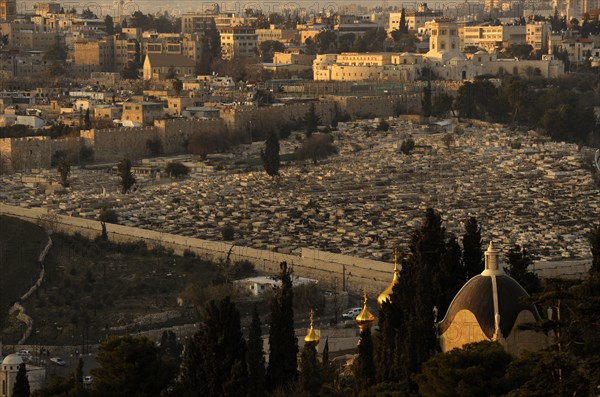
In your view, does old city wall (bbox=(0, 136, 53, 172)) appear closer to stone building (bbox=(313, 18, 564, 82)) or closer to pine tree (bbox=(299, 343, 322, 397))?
stone building (bbox=(313, 18, 564, 82))

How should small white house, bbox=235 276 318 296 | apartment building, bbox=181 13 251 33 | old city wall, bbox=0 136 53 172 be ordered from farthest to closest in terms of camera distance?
1. apartment building, bbox=181 13 251 33
2. old city wall, bbox=0 136 53 172
3. small white house, bbox=235 276 318 296

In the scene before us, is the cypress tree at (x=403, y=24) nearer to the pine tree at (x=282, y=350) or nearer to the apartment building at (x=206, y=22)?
the apartment building at (x=206, y=22)

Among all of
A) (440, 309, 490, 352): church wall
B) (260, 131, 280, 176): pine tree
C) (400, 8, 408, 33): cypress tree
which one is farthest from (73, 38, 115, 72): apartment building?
(440, 309, 490, 352): church wall

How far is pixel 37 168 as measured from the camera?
2178 inches

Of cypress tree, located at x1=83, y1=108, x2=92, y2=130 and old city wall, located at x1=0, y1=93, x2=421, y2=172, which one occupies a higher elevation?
cypress tree, located at x1=83, y1=108, x2=92, y2=130

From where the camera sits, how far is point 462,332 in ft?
Answer: 79.7

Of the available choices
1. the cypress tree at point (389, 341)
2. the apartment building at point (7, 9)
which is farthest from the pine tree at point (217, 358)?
the apartment building at point (7, 9)

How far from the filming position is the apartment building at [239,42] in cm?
8958

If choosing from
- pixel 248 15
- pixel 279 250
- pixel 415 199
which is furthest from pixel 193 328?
pixel 248 15

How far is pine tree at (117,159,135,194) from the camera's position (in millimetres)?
50000

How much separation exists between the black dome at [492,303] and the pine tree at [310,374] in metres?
2.06

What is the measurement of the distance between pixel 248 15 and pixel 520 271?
281 ft

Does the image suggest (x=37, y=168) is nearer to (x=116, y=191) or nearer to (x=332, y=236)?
(x=116, y=191)

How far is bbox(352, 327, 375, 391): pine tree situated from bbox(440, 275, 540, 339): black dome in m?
1.14
